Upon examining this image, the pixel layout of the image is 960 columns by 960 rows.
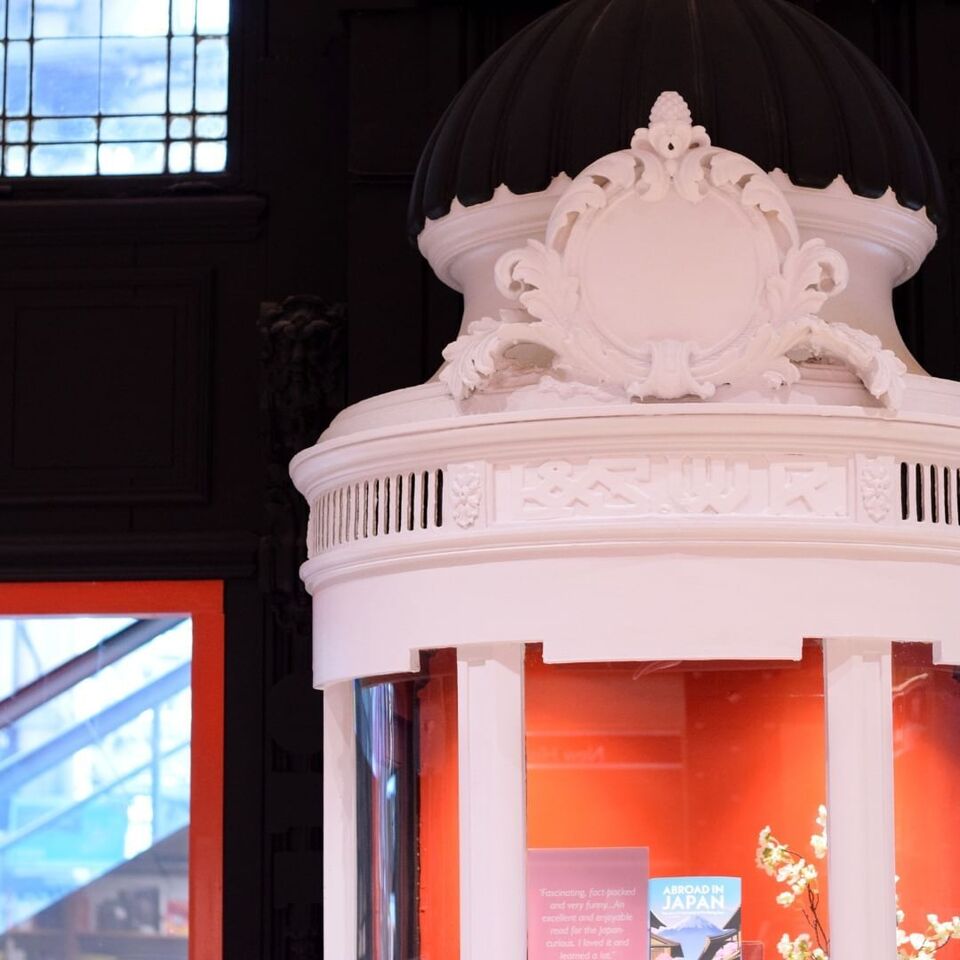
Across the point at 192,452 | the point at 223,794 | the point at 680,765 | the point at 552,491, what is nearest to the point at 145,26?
the point at 192,452

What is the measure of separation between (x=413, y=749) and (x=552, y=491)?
35.5 inches

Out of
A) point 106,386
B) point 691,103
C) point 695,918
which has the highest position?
point 691,103

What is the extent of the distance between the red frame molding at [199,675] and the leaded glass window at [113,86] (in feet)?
5.59

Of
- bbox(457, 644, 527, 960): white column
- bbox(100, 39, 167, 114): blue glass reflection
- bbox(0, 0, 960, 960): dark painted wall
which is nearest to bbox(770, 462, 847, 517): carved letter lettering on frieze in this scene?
bbox(457, 644, 527, 960): white column

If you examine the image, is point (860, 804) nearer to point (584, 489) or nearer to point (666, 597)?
point (666, 597)

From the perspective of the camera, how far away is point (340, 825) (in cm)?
576

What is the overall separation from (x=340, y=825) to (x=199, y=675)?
1659 millimetres

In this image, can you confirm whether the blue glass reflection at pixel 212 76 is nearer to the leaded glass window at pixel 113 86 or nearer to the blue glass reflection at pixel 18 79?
the leaded glass window at pixel 113 86

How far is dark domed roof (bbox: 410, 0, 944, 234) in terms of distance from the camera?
5699 millimetres

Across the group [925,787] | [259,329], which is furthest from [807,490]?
[259,329]

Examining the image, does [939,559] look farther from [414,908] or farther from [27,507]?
[27,507]

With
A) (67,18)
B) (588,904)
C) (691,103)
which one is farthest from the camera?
(67,18)

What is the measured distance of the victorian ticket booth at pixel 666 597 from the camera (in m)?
5.08

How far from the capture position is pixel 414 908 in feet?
18.0
